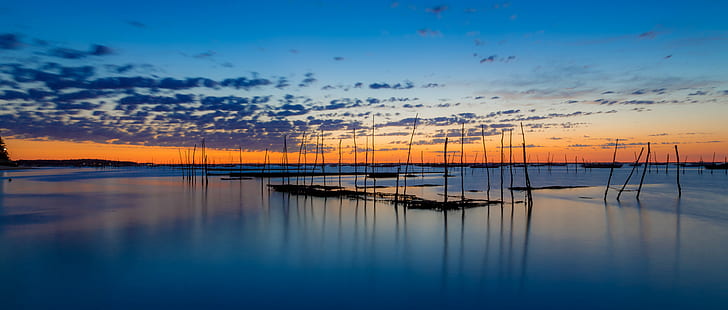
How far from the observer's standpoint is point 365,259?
9.44 metres

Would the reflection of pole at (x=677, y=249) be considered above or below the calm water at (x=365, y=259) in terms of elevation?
below

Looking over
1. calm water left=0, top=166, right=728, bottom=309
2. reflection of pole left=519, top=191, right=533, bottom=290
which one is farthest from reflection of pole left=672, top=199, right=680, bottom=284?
reflection of pole left=519, top=191, right=533, bottom=290

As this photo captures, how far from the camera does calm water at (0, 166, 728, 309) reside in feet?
22.4

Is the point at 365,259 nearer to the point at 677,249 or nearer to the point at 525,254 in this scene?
the point at 525,254

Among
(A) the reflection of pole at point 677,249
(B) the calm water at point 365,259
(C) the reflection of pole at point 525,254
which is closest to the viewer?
(B) the calm water at point 365,259

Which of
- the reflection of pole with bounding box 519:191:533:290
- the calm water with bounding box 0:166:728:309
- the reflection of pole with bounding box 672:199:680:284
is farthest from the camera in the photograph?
the reflection of pole with bounding box 672:199:680:284

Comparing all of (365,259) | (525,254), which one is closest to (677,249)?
(525,254)

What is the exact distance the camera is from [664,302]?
6.77 metres

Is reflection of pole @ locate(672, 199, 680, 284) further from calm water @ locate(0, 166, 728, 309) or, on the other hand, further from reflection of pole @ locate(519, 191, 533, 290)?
Result: reflection of pole @ locate(519, 191, 533, 290)

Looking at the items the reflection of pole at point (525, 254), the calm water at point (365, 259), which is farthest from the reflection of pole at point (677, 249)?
the reflection of pole at point (525, 254)

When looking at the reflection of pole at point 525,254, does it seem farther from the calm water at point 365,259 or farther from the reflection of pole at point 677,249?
the reflection of pole at point 677,249

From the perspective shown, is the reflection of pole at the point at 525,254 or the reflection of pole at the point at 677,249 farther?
the reflection of pole at the point at 677,249

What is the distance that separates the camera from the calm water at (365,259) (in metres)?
6.82

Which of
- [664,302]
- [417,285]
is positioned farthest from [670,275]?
[417,285]
